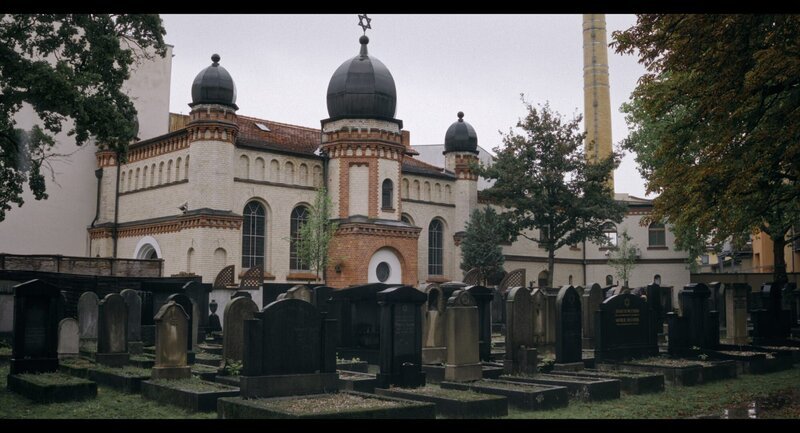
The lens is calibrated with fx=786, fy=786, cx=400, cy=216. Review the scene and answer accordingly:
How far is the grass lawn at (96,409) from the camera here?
11.5 metres

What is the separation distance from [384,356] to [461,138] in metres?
32.4

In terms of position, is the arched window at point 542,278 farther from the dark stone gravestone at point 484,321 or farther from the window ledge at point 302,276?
the dark stone gravestone at point 484,321

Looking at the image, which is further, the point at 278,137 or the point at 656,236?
the point at 656,236

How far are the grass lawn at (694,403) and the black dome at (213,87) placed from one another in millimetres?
24399

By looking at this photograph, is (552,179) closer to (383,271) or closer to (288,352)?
(383,271)

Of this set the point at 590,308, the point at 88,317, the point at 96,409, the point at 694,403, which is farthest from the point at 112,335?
the point at 590,308

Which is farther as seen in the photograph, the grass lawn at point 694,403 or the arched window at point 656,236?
the arched window at point 656,236

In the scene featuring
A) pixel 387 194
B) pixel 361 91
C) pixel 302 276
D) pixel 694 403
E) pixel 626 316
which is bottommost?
pixel 694 403

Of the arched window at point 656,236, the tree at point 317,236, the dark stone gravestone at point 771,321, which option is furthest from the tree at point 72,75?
the arched window at point 656,236

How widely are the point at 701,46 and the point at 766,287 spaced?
11331 millimetres

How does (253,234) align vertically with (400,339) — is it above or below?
above

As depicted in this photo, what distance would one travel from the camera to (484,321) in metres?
18.8

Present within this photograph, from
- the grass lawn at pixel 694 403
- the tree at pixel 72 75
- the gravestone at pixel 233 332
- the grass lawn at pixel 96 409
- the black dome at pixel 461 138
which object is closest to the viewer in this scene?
the grass lawn at pixel 96 409

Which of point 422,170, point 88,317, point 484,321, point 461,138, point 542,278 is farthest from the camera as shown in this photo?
point 542,278
